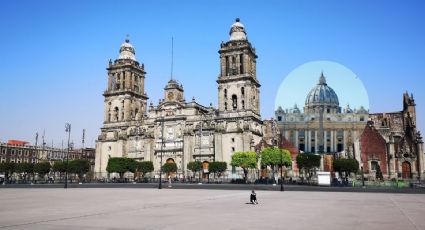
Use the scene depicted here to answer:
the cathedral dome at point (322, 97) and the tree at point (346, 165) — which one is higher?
the cathedral dome at point (322, 97)

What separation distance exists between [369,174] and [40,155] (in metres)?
99.1

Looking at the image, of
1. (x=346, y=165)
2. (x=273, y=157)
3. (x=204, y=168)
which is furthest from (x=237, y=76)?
(x=346, y=165)

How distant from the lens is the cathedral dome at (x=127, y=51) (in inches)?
3751

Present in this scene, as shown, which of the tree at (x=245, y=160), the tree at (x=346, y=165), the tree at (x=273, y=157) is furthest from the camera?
the tree at (x=245, y=160)

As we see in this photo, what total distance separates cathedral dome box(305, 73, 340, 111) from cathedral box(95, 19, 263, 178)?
2600 inches

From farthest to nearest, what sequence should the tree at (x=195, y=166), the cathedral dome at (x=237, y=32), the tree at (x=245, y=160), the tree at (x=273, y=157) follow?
the cathedral dome at (x=237, y=32), the tree at (x=195, y=166), the tree at (x=245, y=160), the tree at (x=273, y=157)

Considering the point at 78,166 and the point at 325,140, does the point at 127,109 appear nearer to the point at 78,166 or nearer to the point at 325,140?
the point at 78,166

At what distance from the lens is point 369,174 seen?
261 feet

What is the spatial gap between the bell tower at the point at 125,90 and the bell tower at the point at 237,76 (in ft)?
77.2

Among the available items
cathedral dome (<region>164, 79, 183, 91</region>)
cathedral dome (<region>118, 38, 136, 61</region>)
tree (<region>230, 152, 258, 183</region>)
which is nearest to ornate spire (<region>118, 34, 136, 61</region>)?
cathedral dome (<region>118, 38, 136, 61</region>)

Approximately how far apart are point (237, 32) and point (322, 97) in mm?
72680

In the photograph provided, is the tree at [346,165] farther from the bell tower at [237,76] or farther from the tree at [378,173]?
the bell tower at [237,76]

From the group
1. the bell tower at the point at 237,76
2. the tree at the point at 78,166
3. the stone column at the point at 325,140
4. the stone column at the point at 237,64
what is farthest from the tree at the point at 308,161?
the stone column at the point at 325,140

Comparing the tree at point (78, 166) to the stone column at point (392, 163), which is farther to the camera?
the tree at point (78, 166)
